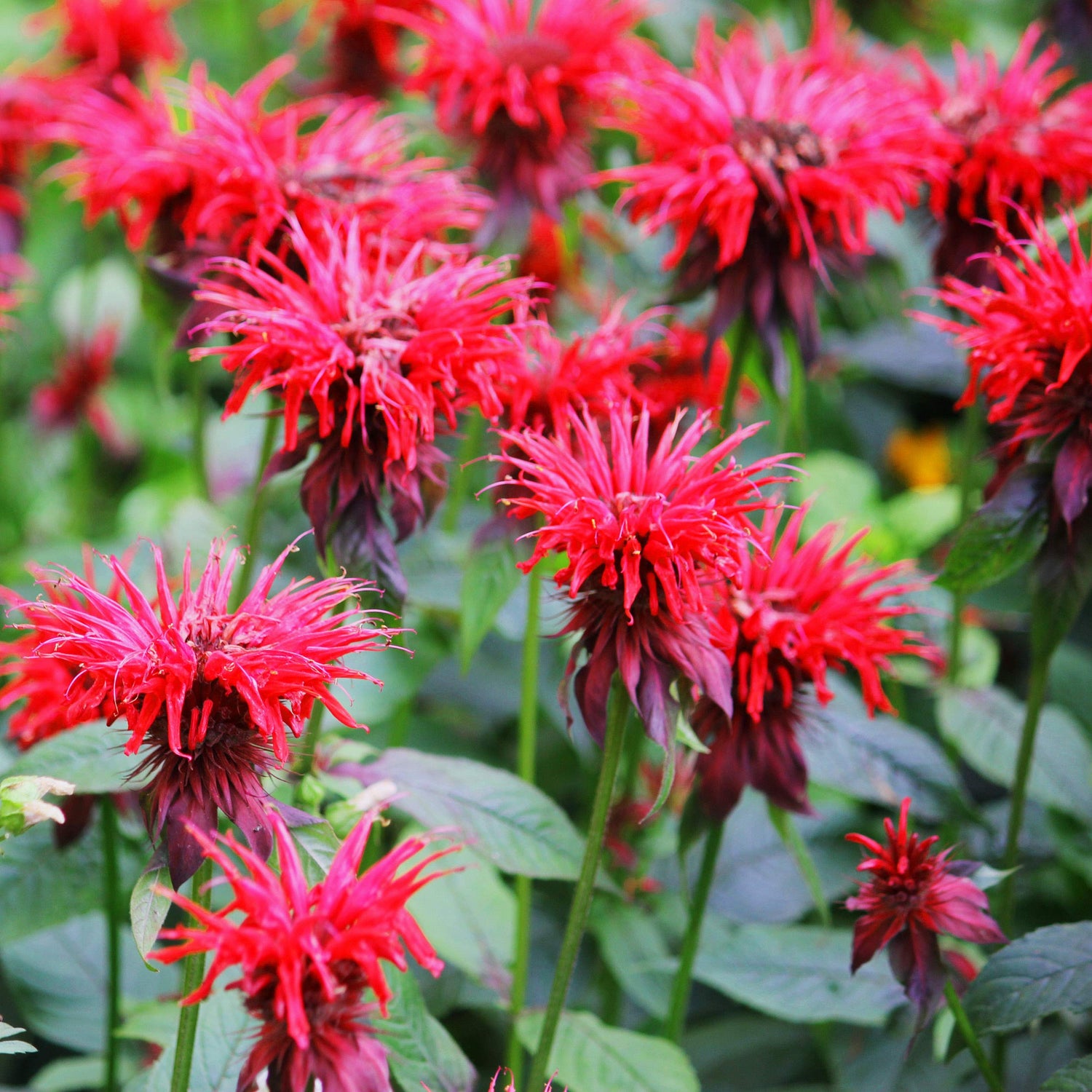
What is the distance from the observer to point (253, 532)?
0.96 m

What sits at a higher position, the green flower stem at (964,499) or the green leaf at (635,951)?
the green flower stem at (964,499)

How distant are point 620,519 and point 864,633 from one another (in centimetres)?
27

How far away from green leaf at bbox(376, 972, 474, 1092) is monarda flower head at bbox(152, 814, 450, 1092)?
0.24m

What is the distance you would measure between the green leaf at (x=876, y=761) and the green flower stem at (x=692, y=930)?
0.53ft

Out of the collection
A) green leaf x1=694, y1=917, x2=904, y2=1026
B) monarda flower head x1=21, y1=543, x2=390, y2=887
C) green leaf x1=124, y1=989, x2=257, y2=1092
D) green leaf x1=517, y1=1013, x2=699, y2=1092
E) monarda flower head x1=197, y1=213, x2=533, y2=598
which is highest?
monarda flower head x1=197, y1=213, x2=533, y2=598

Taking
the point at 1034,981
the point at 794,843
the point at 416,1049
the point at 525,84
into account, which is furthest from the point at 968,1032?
the point at 525,84

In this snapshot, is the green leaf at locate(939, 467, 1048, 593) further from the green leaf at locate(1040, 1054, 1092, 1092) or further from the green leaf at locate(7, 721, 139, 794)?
the green leaf at locate(7, 721, 139, 794)

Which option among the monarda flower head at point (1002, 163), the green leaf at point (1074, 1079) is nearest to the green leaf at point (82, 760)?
the green leaf at point (1074, 1079)

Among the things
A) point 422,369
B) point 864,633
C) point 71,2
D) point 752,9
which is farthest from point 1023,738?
point 752,9

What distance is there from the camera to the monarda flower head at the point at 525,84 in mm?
1217

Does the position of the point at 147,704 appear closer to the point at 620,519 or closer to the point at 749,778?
the point at 620,519

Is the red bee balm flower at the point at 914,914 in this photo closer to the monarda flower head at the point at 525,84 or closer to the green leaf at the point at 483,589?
the green leaf at the point at 483,589

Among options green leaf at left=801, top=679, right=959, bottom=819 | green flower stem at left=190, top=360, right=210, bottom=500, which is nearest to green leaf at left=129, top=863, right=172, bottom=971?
green leaf at left=801, top=679, right=959, bottom=819

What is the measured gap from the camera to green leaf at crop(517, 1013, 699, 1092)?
0.89 m
